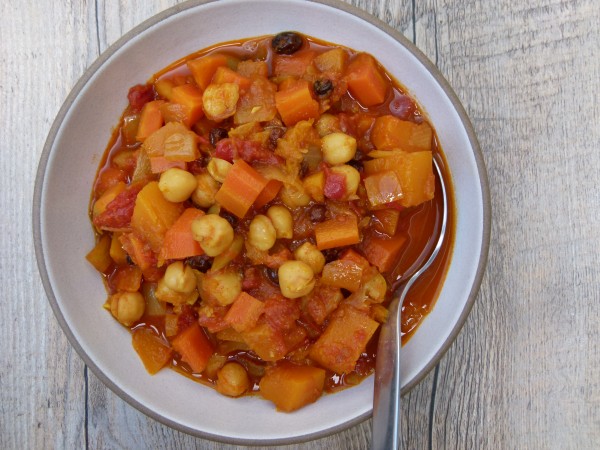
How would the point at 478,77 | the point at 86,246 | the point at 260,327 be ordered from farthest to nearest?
1. the point at 478,77
2. the point at 86,246
3. the point at 260,327

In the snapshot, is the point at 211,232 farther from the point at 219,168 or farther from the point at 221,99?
the point at 221,99

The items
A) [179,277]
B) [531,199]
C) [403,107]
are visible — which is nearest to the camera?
[179,277]

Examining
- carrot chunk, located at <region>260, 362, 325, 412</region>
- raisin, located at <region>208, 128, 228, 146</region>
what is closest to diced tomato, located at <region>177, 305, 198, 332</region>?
carrot chunk, located at <region>260, 362, 325, 412</region>

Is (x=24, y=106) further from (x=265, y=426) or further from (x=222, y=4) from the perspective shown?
(x=265, y=426)

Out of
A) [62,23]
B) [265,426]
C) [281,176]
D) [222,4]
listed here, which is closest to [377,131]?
[281,176]

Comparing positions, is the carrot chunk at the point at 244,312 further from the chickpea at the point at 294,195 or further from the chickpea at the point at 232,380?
the chickpea at the point at 294,195

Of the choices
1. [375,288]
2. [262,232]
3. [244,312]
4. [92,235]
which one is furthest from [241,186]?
[92,235]

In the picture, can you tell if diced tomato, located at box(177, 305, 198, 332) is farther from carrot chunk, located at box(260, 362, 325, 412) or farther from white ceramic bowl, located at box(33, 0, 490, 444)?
carrot chunk, located at box(260, 362, 325, 412)
